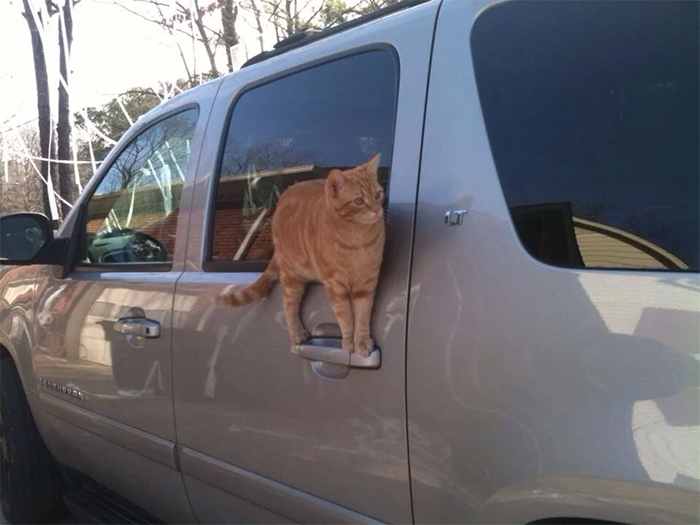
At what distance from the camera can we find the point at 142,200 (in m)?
3.44

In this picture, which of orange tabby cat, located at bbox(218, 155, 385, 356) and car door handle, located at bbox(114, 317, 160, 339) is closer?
orange tabby cat, located at bbox(218, 155, 385, 356)

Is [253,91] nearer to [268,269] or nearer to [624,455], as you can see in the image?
[268,269]

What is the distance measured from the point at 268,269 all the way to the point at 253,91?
0.84m

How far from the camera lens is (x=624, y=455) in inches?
58.1

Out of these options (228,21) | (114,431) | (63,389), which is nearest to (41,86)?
(228,21)

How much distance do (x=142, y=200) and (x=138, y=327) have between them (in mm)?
732

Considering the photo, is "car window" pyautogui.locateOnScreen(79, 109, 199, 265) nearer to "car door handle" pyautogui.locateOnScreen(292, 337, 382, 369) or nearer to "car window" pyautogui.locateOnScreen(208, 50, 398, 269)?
"car window" pyautogui.locateOnScreen(208, 50, 398, 269)

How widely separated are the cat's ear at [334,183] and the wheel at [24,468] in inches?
112

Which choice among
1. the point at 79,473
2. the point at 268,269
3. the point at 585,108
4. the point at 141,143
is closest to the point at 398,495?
the point at 268,269

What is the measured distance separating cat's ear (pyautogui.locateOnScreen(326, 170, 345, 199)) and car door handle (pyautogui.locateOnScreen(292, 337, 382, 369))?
43 centimetres

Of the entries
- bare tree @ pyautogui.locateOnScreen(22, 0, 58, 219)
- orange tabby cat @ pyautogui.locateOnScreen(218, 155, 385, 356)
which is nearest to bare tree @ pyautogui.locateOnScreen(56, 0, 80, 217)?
bare tree @ pyautogui.locateOnScreen(22, 0, 58, 219)

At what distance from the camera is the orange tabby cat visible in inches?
79.0

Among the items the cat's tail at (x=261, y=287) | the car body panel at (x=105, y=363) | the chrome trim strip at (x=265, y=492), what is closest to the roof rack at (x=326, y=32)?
the car body panel at (x=105, y=363)

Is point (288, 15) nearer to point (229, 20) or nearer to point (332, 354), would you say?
point (229, 20)
